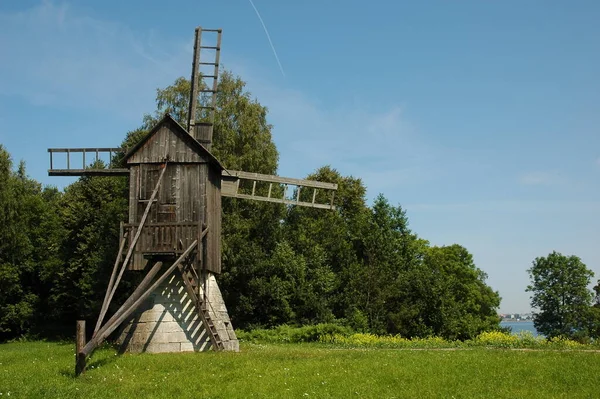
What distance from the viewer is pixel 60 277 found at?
45500 millimetres

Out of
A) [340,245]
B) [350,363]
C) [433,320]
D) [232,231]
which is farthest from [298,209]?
[350,363]

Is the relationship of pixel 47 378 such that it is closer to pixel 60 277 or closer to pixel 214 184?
pixel 214 184

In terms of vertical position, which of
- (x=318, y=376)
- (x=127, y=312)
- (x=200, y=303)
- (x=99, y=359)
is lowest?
(x=99, y=359)

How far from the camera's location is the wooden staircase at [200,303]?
81.9ft

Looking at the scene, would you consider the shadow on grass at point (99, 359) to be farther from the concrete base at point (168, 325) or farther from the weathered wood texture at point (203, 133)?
the weathered wood texture at point (203, 133)

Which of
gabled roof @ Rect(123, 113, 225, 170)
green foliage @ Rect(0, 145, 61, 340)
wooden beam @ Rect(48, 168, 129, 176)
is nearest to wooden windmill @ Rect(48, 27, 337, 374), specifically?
gabled roof @ Rect(123, 113, 225, 170)

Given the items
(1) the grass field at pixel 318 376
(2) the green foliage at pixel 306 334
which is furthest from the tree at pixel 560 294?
(1) the grass field at pixel 318 376

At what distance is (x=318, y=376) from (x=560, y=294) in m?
55.6

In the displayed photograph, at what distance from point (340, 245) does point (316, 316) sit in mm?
7104

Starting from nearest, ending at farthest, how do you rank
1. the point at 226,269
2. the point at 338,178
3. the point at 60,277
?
the point at 226,269 < the point at 60,277 < the point at 338,178

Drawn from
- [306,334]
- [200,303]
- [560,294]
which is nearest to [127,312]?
[200,303]

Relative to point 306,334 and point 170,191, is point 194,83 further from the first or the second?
point 306,334

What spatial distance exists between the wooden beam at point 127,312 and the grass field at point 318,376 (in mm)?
807

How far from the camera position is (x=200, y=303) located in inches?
995
